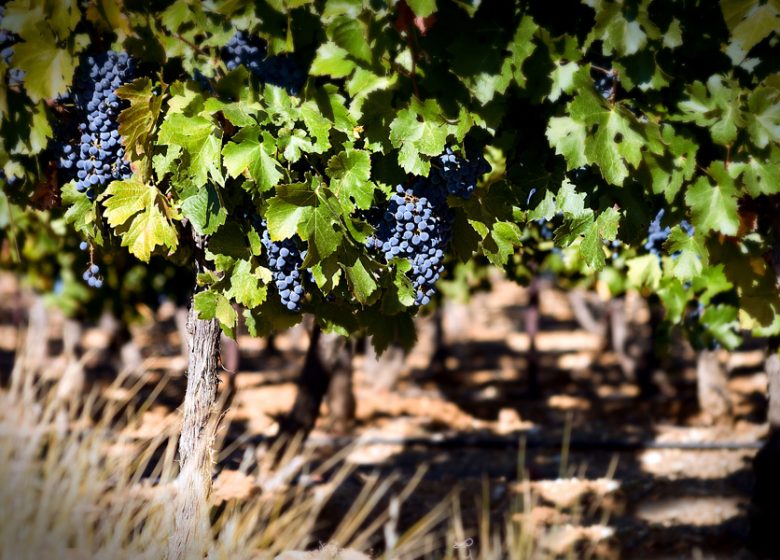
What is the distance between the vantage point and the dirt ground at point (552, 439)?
5.27 metres

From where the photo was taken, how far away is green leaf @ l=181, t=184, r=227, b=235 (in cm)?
265

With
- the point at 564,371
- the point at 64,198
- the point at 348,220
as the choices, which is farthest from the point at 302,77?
the point at 564,371

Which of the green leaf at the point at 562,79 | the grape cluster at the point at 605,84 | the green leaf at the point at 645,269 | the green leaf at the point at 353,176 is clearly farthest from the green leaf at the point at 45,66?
the green leaf at the point at 645,269

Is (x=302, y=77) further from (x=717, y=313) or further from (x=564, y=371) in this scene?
(x=564, y=371)

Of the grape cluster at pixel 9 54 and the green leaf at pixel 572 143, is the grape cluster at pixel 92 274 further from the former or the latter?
the green leaf at pixel 572 143

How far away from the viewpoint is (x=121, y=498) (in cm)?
341

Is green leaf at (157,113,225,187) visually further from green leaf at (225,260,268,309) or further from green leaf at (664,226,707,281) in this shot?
green leaf at (664,226,707,281)

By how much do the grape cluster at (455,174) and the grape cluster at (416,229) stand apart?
3cm

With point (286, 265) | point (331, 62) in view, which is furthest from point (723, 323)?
point (331, 62)

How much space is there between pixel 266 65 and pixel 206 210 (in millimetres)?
473

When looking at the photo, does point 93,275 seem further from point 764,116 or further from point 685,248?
point 764,116

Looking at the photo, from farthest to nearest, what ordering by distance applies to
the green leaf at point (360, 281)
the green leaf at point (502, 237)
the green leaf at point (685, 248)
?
the green leaf at point (685, 248) → the green leaf at point (502, 237) → the green leaf at point (360, 281)

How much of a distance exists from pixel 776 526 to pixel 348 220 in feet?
10.7

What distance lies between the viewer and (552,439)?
768 cm
